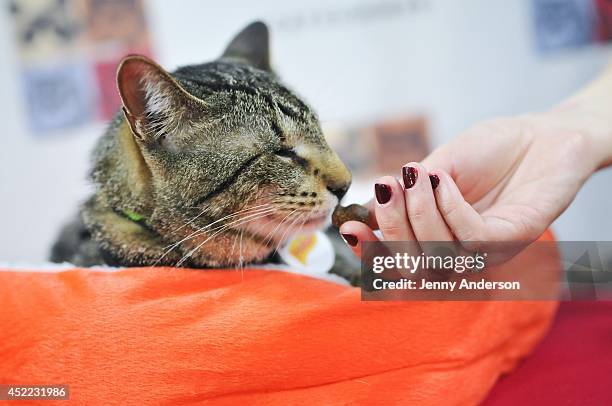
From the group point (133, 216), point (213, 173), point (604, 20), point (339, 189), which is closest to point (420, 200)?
point (339, 189)

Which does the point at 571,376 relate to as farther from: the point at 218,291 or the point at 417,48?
the point at 417,48

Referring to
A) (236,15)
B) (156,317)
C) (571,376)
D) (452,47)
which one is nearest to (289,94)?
(156,317)

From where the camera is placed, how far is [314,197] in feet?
2.25

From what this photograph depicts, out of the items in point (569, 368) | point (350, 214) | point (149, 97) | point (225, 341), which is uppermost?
point (149, 97)

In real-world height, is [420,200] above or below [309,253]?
above

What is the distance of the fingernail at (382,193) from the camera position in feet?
1.92

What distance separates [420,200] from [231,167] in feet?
0.79

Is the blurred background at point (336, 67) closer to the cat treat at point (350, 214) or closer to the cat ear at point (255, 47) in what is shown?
the cat ear at point (255, 47)

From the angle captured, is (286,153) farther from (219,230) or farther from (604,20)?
(604,20)

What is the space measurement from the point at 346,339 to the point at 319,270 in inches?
6.8

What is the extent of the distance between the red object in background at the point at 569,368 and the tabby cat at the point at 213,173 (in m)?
0.33

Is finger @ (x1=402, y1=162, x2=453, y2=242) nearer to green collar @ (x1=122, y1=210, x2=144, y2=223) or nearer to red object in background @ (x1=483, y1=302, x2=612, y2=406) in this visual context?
red object in background @ (x1=483, y1=302, x2=612, y2=406)

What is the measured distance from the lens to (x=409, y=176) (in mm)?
580

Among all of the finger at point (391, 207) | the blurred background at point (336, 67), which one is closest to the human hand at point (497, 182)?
the finger at point (391, 207)
